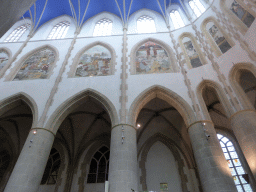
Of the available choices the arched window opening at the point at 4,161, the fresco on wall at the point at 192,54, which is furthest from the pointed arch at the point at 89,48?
the arched window opening at the point at 4,161

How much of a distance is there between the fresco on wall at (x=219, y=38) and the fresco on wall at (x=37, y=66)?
951 cm

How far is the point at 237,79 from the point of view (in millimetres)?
7531

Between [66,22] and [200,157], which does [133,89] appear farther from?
[66,22]

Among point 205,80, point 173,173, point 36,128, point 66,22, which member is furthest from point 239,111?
point 66,22

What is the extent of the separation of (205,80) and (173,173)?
556cm

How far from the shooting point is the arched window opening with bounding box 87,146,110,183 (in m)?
10.0

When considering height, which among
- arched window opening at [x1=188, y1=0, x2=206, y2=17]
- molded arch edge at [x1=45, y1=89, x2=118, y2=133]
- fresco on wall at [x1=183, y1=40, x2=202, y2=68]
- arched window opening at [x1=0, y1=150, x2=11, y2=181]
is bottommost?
arched window opening at [x1=0, y1=150, x2=11, y2=181]

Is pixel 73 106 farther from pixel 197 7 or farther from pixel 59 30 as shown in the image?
pixel 197 7

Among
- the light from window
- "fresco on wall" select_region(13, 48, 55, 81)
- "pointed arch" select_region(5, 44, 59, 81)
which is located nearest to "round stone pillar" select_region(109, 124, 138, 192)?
"pointed arch" select_region(5, 44, 59, 81)

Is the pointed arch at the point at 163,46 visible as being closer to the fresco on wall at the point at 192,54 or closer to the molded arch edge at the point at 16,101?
the fresco on wall at the point at 192,54

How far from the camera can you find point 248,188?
8539 mm

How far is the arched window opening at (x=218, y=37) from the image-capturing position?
8.51 meters

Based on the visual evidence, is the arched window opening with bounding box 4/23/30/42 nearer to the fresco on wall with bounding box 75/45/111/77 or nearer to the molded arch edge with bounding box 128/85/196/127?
the fresco on wall with bounding box 75/45/111/77

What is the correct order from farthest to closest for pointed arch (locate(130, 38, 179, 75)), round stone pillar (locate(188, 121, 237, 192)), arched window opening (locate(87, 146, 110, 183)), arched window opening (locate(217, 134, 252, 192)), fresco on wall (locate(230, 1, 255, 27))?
arched window opening (locate(87, 146, 110, 183))
pointed arch (locate(130, 38, 179, 75))
arched window opening (locate(217, 134, 252, 192))
fresco on wall (locate(230, 1, 255, 27))
round stone pillar (locate(188, 121, 237, 192))
